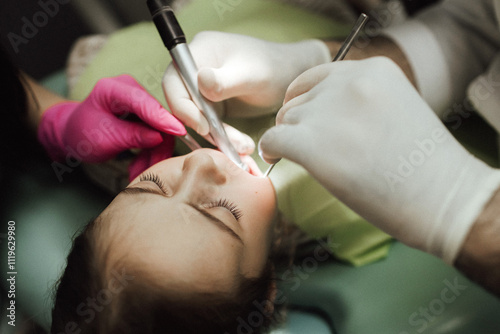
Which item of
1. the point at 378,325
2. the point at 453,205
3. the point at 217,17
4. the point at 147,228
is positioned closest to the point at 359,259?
the point at 378,325

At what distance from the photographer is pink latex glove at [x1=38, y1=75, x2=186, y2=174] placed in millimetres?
578

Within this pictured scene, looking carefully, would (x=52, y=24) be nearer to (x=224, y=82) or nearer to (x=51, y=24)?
(x=51, y=24)

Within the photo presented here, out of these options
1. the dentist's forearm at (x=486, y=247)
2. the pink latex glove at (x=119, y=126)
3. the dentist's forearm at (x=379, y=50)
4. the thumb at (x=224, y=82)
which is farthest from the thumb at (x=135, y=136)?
the dentist's forearm at (x=486, y=247)

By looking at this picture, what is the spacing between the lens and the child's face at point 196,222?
1.50 ft

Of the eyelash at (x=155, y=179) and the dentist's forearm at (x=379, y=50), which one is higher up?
the eyelash at (x=155, y=179)

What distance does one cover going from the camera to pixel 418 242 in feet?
1.48

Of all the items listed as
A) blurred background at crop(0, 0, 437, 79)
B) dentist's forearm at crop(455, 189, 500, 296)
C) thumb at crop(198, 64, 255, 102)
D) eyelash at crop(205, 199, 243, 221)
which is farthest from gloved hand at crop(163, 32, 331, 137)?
blurred background at crop(0, 0, 437, 79)

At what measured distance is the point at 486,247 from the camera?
41cm

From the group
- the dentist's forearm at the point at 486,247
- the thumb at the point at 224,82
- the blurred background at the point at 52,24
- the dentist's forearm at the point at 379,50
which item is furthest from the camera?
the blurred background at the point at 52,24

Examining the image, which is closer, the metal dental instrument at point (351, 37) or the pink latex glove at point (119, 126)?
the metal dental instrument at point (351, 37)

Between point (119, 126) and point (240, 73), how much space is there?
0.72 ft

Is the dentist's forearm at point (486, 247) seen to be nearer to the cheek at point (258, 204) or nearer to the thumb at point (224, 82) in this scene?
the cheek at point (258, 204)

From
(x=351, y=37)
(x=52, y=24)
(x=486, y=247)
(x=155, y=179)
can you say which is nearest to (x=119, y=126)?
(x=155, y=179)

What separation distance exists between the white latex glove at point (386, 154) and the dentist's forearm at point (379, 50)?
0.64ft
